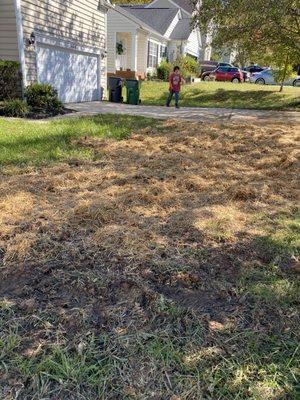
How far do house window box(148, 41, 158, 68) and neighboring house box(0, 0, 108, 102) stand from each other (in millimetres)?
11274

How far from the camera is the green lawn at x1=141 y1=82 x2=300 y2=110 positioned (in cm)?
1745

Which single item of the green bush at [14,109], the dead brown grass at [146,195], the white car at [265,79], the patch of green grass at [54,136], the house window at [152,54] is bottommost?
the dead brown grass at [146,195]

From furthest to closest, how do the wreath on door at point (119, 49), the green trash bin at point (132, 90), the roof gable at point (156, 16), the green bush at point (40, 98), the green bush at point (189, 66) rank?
the roof gable at point (156, 16) < the green bush at point (189, 66) < the wreath on door at point (119, 49) < the green trash bin at point (132, 90) < the green bush at point (40, 98)

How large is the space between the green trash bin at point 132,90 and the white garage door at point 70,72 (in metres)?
1.66

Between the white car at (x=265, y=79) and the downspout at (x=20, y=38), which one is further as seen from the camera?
the white car at (x=265, y=79)

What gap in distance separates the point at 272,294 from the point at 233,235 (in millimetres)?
953

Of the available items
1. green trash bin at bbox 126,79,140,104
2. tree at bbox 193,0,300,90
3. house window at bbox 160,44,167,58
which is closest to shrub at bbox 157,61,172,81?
house window at bbox 160,44,167,58

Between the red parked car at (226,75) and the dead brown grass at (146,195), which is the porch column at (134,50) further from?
the dead brown grass at (146,195)

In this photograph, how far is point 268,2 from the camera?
1020 centimetres

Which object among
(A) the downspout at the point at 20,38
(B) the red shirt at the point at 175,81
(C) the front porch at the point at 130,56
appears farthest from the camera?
(C) the front porch at the point at 130,56

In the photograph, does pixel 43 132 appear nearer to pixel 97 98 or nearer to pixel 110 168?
pixel 110 168

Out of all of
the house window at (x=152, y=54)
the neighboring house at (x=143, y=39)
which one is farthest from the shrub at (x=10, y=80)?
the house window at (x=152, y=54)

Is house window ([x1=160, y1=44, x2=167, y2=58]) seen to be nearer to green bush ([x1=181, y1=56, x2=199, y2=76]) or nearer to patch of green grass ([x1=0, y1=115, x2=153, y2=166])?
green bush ([x1=181, y1=56, x2=199, y2=76])

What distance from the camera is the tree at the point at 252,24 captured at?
1072 centimetres
